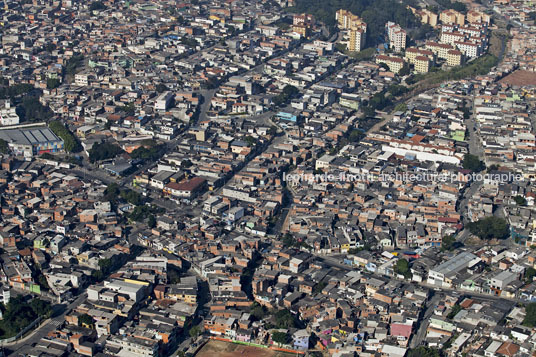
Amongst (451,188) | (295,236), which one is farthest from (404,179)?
(295,236)

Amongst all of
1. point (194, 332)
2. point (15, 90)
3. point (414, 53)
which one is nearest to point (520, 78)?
point (414, 53)

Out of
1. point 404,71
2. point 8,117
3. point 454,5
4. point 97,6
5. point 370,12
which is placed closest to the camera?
point 8,117

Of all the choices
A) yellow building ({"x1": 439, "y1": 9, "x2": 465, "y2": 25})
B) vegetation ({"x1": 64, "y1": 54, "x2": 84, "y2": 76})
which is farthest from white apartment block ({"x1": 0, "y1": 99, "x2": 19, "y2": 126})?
yellow building ({"x1": 439, "y1": 9, "x2": 465, "y2": 25})

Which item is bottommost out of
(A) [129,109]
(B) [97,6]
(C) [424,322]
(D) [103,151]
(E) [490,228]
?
(C) [424,322]

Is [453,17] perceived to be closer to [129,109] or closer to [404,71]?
[404,71]

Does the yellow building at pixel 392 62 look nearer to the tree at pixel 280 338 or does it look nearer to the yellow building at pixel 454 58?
the yellow building at pixel 454 58

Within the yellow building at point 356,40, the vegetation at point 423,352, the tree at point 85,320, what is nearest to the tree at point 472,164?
the vegetation at point 423,352

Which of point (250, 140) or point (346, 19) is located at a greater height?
point (346, 19)
